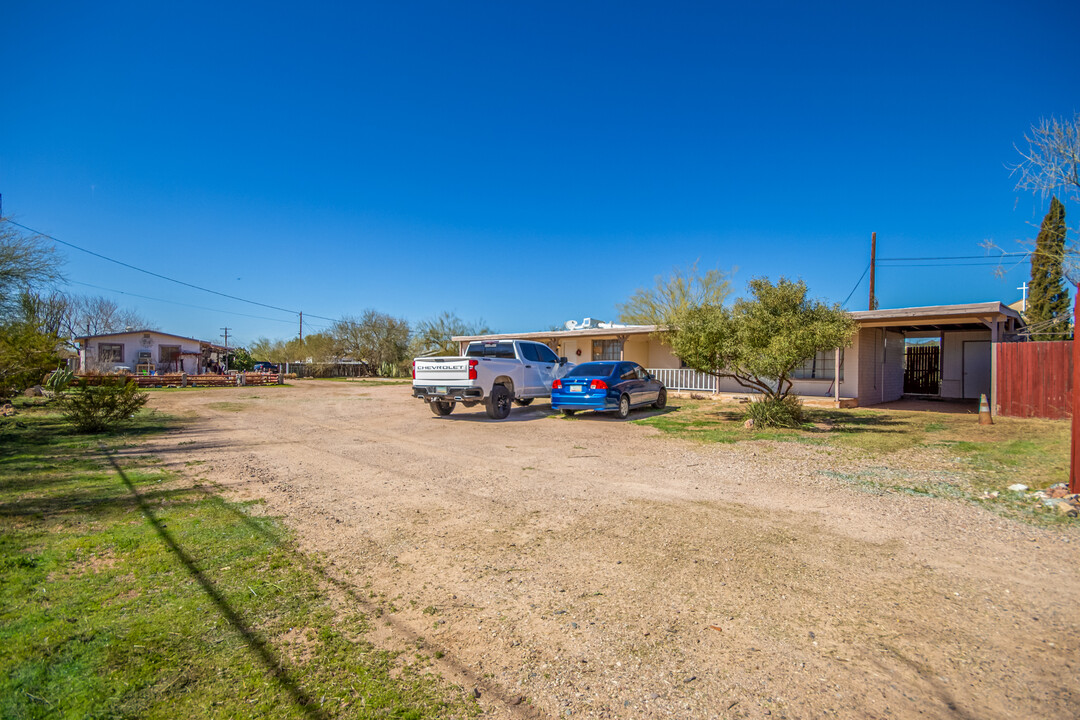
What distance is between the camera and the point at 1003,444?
9391mm

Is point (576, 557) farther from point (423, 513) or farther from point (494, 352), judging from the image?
point (494, 352)

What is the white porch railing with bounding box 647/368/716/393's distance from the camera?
20.2 meters

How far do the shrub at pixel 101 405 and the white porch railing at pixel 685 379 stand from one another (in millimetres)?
16040

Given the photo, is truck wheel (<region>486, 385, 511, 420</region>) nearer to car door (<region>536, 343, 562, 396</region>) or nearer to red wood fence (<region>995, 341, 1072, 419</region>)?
car door (<region>536, 343, 562, 396</region>)

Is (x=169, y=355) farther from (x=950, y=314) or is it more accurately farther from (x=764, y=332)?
(x=950, y=314)

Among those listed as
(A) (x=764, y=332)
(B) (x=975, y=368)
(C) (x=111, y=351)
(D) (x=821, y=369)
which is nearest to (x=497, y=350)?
(A) (x=764, y=332)

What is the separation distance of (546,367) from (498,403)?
109 inches

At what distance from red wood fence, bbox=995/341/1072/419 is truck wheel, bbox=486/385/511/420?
13.2m

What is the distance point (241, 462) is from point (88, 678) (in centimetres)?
596

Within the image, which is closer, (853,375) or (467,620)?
(467,620)

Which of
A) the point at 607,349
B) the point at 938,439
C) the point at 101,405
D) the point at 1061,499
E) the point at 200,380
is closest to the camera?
the point at 1061,499

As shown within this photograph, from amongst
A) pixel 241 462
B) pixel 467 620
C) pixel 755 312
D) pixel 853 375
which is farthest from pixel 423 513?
pixel 853 375

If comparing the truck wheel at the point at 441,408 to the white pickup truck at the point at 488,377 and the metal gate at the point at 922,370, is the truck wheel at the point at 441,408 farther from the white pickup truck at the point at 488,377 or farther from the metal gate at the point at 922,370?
the metal gate at the point at 922,370

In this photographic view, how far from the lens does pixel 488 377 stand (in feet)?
42.7
